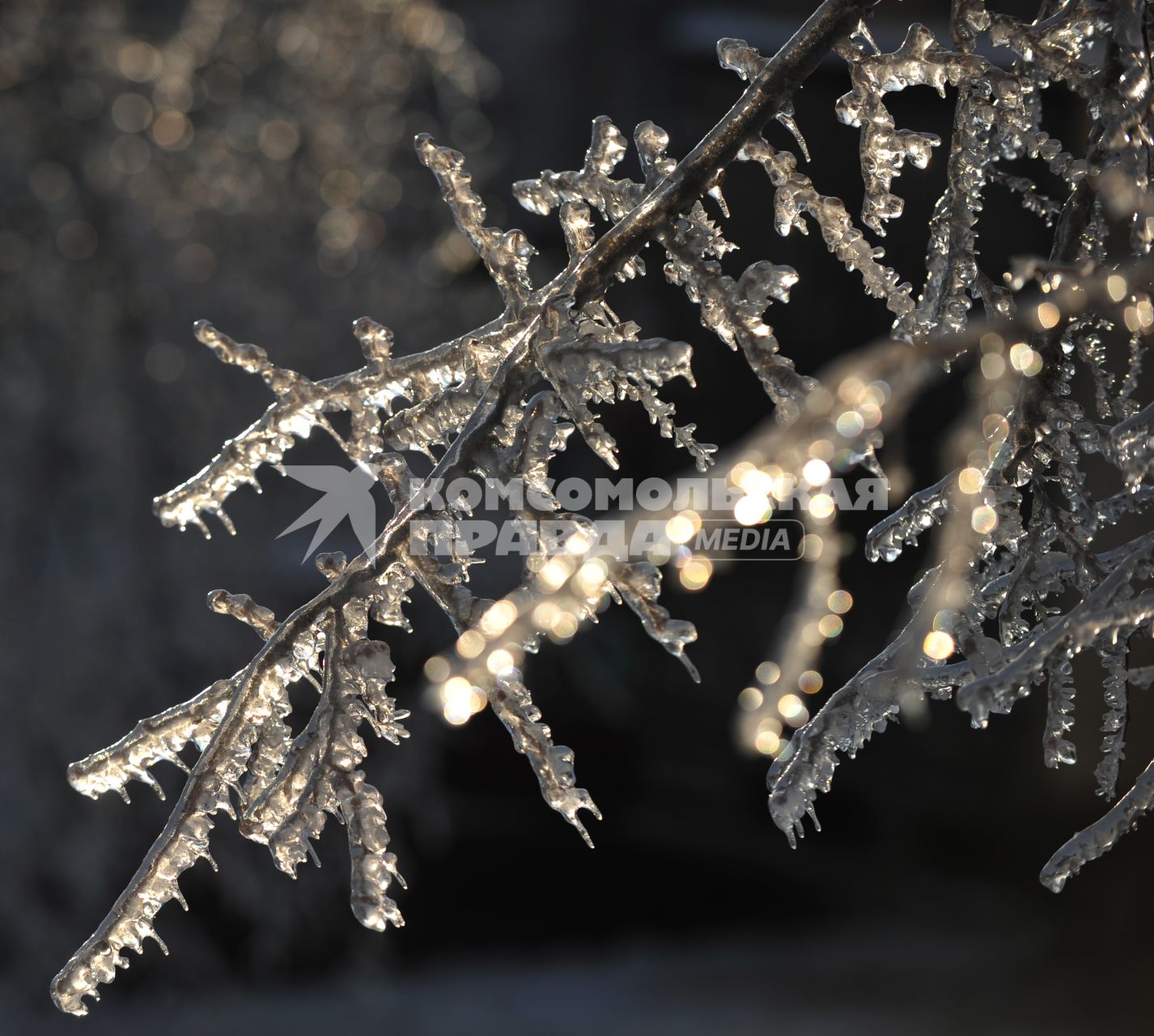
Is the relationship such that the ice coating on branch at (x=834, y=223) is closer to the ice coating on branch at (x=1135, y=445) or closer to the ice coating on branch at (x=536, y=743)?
the ice coating on branch at (x=1135, y=445)

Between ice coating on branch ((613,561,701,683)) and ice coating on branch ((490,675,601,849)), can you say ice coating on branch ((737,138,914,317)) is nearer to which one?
ice coating on branch ((613,561,701,683))

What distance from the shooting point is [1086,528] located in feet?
3.63

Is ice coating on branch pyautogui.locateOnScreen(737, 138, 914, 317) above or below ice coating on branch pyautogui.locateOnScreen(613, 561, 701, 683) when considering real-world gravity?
above

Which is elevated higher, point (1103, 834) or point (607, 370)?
point (607, 370)

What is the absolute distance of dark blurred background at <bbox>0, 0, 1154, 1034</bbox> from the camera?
4.86 metres

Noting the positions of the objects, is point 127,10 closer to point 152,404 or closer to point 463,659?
point 152,404

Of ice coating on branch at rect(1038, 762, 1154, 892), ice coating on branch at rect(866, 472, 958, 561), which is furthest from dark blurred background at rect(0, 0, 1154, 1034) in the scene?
ice coating on branch at rect(1038, 762, 1154, 892)

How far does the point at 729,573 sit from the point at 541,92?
2726 millimetres

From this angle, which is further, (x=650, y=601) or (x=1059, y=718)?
(x=1059, y=718)

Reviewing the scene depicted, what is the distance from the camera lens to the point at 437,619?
17.2 ft

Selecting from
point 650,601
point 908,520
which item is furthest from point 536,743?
point 908,520

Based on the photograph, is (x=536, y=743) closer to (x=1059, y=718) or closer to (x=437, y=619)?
(x=1059, y=718)

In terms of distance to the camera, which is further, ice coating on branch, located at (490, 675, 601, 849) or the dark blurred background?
the dark blurred background

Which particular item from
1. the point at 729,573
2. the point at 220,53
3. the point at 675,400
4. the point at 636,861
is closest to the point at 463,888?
the point at 636,861
